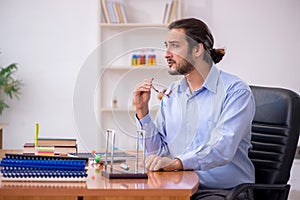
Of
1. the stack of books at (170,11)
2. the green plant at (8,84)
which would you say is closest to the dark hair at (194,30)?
the stack of books at (170,11)

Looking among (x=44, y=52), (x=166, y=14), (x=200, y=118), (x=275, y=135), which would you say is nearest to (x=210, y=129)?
(x=200, y=118)

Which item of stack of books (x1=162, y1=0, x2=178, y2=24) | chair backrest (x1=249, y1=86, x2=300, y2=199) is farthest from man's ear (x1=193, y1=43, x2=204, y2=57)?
stack of books (x1=162, y1=0, x2=178, y2=24)

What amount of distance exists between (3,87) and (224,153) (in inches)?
143

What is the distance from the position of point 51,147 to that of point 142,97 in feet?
2.22

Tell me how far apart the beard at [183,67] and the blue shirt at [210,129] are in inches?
5.0

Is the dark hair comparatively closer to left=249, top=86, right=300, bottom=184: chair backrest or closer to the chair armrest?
left=249, top=86, right=300, bottom=184: chair backrest

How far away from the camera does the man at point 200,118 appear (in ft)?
8.12

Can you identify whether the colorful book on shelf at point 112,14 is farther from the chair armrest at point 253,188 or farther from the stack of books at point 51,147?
the chair armrest at point 253,188

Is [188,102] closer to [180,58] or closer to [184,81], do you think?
[184,81]

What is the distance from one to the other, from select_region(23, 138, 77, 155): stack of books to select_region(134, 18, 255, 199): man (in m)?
0.48

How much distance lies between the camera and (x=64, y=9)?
5.95 m

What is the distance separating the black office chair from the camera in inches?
107

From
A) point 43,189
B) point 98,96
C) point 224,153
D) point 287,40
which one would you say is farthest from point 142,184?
point 287,40

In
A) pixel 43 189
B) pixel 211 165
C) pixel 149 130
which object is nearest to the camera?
pixel 43 189
